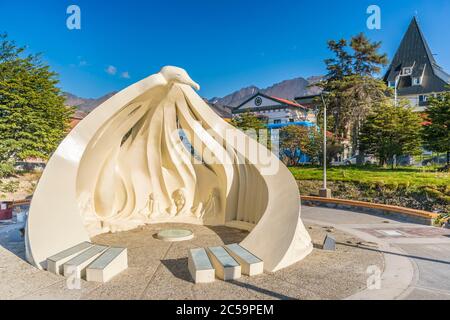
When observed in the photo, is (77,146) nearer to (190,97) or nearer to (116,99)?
(116,99)

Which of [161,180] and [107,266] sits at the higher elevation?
[161,180]

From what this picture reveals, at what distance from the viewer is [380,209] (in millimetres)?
14422

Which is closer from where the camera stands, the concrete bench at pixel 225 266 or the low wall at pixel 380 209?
the concrete bench at pixel 225 266

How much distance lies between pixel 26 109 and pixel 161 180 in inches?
661

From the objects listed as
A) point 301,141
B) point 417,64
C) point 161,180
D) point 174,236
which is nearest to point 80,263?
point 174,236

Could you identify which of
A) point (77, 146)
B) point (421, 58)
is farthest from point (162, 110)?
point (421, 58)

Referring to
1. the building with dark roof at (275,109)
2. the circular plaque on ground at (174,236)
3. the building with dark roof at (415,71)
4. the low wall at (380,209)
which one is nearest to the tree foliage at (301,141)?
the low wall at (380,209)

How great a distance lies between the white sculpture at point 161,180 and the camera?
7438 mm

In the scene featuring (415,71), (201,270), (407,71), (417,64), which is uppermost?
(417,64)

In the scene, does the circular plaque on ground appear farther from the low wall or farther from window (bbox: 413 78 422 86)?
window (bbox: 413 78 422 86)

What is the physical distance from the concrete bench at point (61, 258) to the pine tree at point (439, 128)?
71.2 feet

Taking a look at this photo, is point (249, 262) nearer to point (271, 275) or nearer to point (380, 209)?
point (271, 275)

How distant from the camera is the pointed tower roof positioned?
141 ft

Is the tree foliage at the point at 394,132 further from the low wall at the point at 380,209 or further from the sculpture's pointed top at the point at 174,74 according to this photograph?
the sculpture's pointed top at the point at 174,74
